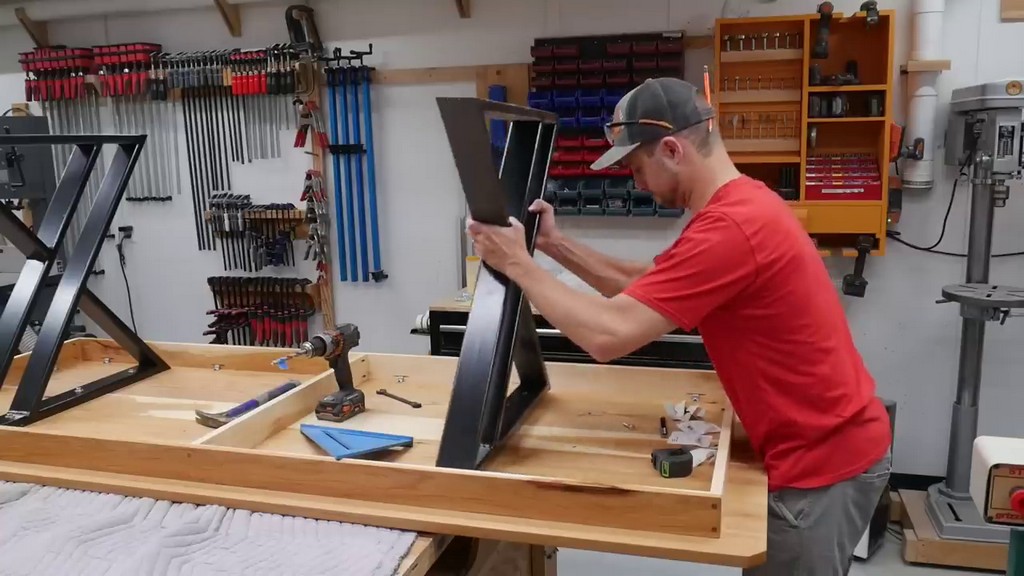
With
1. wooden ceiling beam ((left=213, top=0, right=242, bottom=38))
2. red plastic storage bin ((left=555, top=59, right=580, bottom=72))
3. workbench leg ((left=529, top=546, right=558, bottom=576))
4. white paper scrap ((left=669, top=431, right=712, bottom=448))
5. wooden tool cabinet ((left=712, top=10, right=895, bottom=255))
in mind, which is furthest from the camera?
wooden ceiling beam ((left=213, top=0, right=242, bottom=38))

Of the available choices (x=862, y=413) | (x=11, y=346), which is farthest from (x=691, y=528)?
(x=11, y=346)

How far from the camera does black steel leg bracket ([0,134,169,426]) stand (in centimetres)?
190

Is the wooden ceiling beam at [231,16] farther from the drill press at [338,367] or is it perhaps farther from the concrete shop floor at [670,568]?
the concrete shop floor at [670,568]

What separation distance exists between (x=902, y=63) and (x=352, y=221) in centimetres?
274

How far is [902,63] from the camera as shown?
3.49 metres

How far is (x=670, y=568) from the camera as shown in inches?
125

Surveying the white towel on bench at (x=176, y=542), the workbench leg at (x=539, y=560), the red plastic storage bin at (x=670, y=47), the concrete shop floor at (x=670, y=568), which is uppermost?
the red plastic storage bin at (x=670, y=47)

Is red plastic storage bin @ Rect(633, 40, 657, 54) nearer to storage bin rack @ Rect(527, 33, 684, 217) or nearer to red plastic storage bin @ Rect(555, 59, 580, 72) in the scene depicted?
storage bin rack @ Rect(527, 33, 684, 217)

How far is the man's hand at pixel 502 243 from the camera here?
1.50m

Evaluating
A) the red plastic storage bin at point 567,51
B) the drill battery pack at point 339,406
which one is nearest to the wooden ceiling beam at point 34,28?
the red plastic storage bin at point 567,51

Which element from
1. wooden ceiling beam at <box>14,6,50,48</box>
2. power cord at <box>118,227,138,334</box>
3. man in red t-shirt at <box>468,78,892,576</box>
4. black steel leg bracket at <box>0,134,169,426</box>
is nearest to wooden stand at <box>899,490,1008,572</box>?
man in red t-shirt at <box>468,78,892,576</box>

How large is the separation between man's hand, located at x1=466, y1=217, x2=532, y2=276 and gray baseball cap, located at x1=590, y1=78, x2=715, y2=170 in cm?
26

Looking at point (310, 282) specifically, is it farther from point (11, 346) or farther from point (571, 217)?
point (11, 346)

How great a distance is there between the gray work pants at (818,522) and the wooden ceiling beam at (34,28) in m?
4.82
